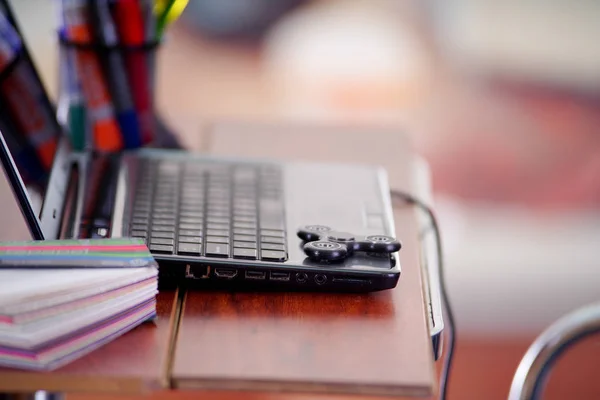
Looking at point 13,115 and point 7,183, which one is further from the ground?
point 13,115

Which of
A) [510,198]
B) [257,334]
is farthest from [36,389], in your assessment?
[510,198]

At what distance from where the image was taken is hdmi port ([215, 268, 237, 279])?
2.36 ft

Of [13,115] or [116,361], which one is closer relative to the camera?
[116,361]

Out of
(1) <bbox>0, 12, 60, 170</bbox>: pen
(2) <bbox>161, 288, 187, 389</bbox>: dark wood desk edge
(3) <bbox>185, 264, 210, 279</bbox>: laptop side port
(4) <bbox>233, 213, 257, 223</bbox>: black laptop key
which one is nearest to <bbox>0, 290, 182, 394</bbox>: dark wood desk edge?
(2) <bbox>161, 288, 187, 389</bbox>: dark wood desk edge

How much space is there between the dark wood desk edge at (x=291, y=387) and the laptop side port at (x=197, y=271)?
126mm

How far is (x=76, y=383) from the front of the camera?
2.00ft

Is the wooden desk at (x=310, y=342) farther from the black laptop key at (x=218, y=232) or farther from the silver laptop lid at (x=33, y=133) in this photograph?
the silver laptop lid at (x=33, y=133)

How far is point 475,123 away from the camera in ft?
6.46

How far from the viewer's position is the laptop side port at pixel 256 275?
720mm

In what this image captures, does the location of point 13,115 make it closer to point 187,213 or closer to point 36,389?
point 187,213

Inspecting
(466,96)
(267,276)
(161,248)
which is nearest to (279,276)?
(267,276)

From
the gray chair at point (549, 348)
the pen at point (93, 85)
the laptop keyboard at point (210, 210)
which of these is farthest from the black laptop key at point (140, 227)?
the gray chair at point (549, 348)

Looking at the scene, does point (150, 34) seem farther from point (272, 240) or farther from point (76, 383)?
point (76, 383)

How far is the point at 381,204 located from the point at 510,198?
43.4 inches
